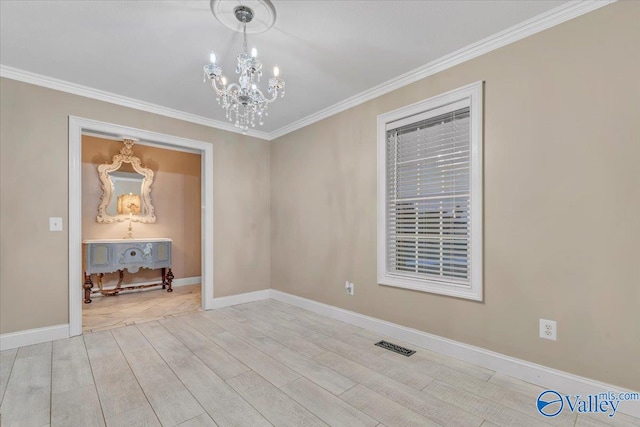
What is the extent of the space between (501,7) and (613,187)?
1324 mm

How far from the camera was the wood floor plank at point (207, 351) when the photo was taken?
90.0 inches

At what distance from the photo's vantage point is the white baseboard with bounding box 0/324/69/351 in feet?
8.71

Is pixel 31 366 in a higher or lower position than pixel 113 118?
lower

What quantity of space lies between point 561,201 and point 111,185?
5.75 metres

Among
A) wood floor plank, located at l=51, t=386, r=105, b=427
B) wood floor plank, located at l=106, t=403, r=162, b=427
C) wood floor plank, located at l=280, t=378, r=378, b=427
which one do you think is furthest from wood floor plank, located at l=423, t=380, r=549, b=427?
wood floor plank, located at l=51, t=386, r=105, b=427

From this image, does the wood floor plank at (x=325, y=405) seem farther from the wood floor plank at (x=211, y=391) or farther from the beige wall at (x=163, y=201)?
the beige wall at (x=163, y=201)

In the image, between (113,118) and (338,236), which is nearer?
(113,118)

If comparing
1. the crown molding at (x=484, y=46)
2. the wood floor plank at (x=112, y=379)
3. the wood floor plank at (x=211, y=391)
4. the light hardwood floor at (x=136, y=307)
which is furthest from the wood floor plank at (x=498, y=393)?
the light hardwood floor at (x=136, y=307)

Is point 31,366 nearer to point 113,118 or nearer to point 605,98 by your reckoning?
point 113,118

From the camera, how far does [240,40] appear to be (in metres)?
2.28

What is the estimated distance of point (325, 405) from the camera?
1840 mm

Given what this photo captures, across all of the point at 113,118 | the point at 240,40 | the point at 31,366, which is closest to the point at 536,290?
the point at 240,40

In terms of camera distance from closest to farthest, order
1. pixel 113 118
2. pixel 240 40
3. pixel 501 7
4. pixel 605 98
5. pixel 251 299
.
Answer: pixel 605 98 → pixel 501 7 → pixel 240 40 → pixel 113 118 → pixel 251 299

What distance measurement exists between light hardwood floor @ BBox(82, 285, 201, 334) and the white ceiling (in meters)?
2.57
